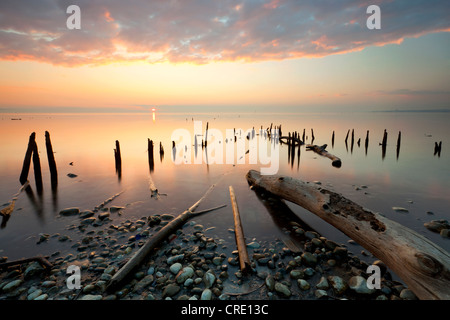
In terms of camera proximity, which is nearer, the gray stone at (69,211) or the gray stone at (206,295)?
the gray stone at (206,295)

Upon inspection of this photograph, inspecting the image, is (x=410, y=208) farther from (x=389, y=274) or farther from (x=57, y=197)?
(x=57, y=197)

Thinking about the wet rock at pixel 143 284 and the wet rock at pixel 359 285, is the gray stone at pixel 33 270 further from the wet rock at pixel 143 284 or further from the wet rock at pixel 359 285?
the wet rock at pixel 359 285

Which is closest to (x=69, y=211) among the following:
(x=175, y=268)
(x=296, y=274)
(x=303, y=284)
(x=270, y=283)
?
(x=175, y=268)

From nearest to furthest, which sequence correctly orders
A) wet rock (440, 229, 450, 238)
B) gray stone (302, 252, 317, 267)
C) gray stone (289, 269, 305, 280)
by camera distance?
gray stone (289, 269, 305, 280) < gray stone (302, 252, 317, 267) < wet rock (440, 229, 450, 238)

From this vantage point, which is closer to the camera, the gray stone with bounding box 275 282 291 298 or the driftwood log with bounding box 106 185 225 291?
the gray stone with bounding box 275 282 291 298

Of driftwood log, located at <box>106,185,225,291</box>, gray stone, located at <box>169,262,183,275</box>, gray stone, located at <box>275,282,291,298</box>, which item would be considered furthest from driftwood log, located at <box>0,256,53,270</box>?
gray stone, located at <box>275,282,291,298</box>

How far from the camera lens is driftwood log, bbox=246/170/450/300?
11.6 feet

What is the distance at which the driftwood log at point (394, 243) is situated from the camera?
3.54 metres

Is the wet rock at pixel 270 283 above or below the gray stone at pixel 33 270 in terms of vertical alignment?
below

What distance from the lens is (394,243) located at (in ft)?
14.2

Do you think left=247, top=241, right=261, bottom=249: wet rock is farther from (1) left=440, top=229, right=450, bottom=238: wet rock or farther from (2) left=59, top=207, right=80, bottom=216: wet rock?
(2) left=59, top=207, right=80, bottom=216: wet rock

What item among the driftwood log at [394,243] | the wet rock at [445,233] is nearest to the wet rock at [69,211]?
the driftwood log at [394,243]

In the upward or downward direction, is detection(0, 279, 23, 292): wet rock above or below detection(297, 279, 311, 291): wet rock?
above
